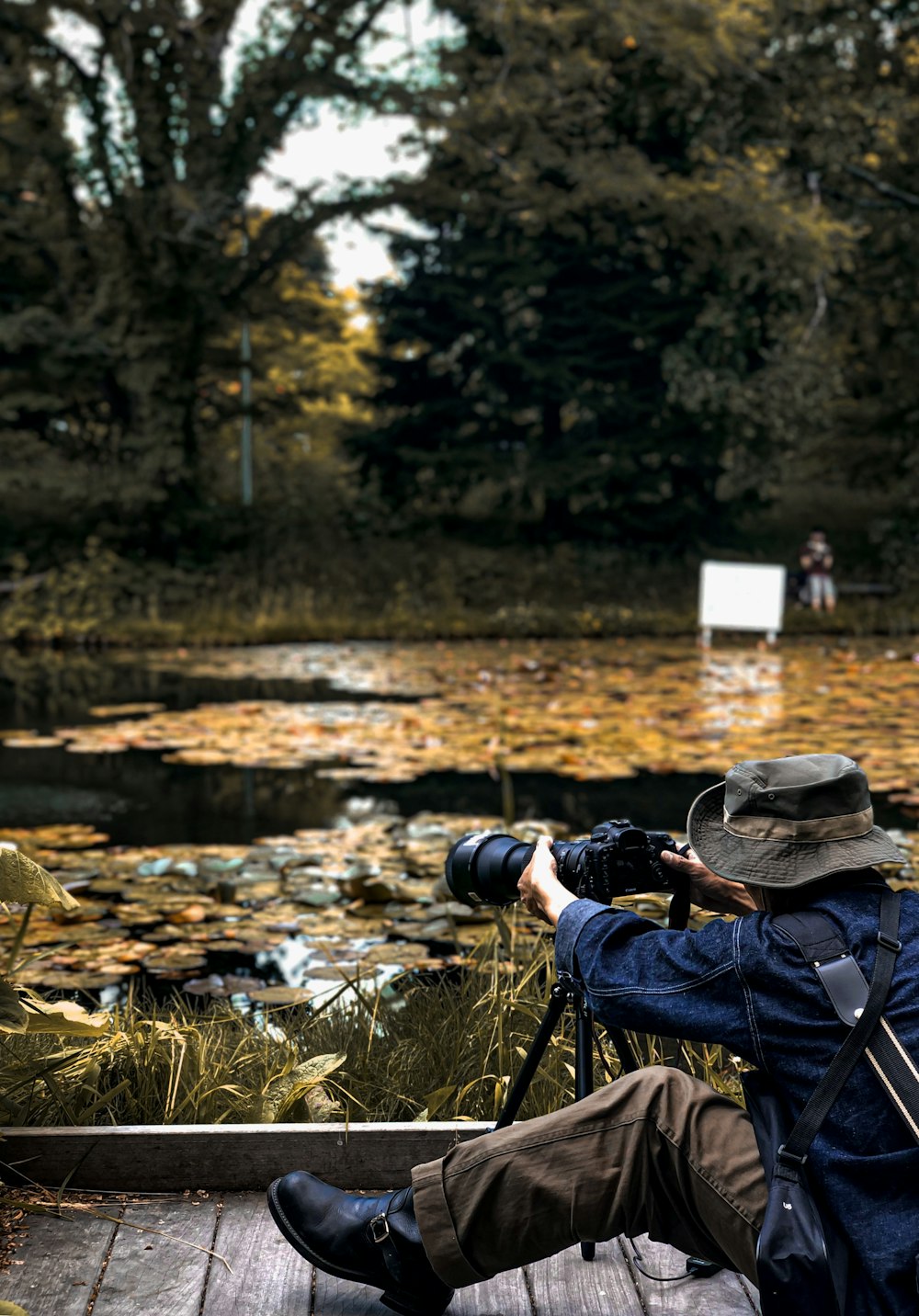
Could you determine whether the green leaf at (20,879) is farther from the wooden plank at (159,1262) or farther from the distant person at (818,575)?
the distant person at (818,575)

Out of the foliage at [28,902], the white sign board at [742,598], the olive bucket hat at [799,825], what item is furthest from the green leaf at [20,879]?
the white sign board at [742,598]

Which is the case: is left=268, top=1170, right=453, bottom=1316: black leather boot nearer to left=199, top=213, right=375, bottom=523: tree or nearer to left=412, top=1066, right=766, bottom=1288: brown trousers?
left=412, top=1066, right=766, bottom=1288: brown trousers

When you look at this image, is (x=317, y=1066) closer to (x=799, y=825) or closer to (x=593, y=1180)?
(x=593, y=1180)

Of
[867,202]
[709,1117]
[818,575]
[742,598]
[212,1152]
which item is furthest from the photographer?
[867,202]

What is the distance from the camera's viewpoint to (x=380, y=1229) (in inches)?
95.7

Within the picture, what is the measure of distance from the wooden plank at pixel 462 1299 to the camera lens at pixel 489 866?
0.67 metres

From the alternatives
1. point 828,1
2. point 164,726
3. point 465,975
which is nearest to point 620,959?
point 465,975

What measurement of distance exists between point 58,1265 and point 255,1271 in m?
0.35

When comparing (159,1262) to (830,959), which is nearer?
(830,959)

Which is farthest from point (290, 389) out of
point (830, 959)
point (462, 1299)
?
point (830, 959)

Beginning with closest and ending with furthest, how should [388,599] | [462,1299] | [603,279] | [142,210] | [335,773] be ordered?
[462,1299] < [335,773] < [142,210] < [388,599] < [603,279]

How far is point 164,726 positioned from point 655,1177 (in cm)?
817

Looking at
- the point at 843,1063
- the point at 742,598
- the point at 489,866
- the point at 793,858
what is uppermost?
the point at 793,858

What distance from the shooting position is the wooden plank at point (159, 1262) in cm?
245
